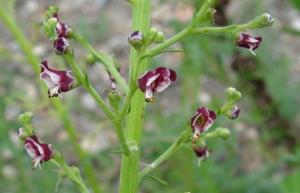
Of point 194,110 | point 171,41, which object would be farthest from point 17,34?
point 171,41

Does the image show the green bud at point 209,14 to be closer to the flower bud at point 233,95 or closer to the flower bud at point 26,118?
the flower bud at point 233,95

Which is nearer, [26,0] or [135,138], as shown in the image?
[135,138]

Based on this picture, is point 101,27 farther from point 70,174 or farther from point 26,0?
point 70,174

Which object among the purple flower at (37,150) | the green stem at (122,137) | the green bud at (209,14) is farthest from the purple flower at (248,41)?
the purple flower at (37,150)

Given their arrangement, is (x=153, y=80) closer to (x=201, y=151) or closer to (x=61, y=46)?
(x=61, y=46)

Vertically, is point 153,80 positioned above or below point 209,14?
below

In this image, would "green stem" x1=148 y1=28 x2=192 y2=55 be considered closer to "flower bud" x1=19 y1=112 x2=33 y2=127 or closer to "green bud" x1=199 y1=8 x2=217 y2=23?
"green bud" x1=199 y1=8 x2=217 y2=23

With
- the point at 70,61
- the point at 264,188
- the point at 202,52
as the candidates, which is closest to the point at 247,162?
the point at 264,188
